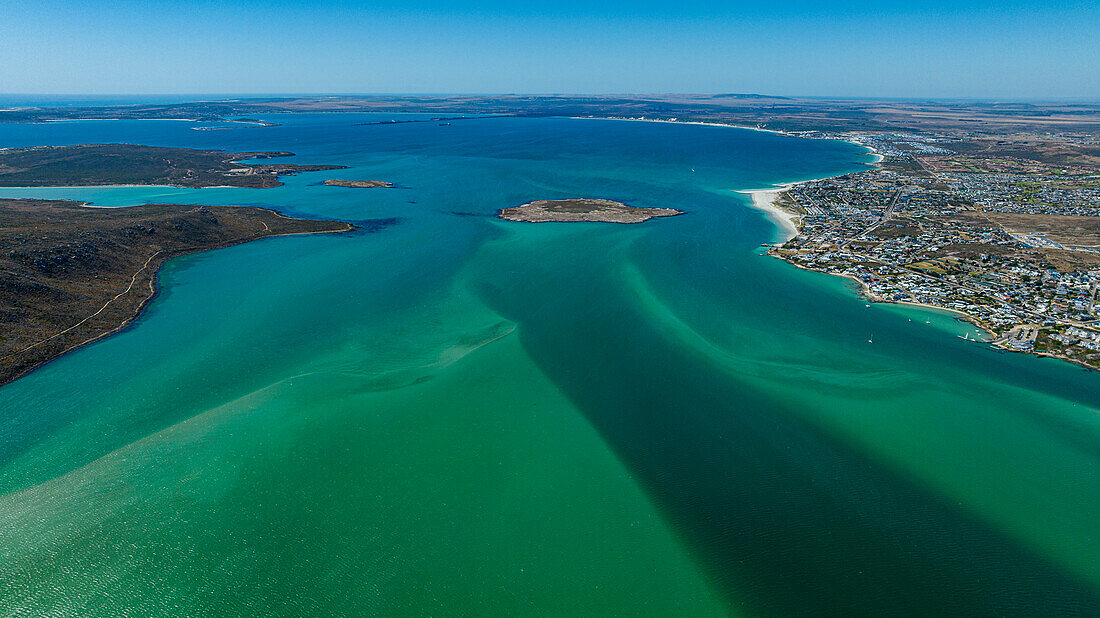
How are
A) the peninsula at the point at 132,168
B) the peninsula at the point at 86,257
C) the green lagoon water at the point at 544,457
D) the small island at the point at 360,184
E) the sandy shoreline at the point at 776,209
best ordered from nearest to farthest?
the green lagoon water at the point at 544,457 → the peninsula at the point at 86,257 → the sandy shoreline at the point at 776,209 → the peninsula at the point at 132,168 → the small island at the point at 360,184

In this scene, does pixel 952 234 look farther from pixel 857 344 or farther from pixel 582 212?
pixel 582 212

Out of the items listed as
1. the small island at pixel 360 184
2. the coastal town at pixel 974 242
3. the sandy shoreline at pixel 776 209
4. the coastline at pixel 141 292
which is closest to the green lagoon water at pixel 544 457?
the coastline at pixel 141 292

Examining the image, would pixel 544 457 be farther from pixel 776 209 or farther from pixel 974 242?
pixel 776 209

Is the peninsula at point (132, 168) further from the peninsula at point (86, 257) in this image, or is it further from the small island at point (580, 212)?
the small island at point (580, 212)

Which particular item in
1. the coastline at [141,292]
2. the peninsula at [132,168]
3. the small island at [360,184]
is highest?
the peninsula at [132,168]

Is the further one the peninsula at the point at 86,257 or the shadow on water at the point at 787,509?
the peninsula at the point at 86,257

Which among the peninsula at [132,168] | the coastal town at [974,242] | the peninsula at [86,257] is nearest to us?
the peninsula at [86,257]

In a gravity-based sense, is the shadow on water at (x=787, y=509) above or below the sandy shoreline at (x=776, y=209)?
below

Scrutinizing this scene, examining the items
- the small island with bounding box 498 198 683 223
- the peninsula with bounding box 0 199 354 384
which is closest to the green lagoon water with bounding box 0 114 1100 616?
the peninsula with bounding box 0 199 354 384
